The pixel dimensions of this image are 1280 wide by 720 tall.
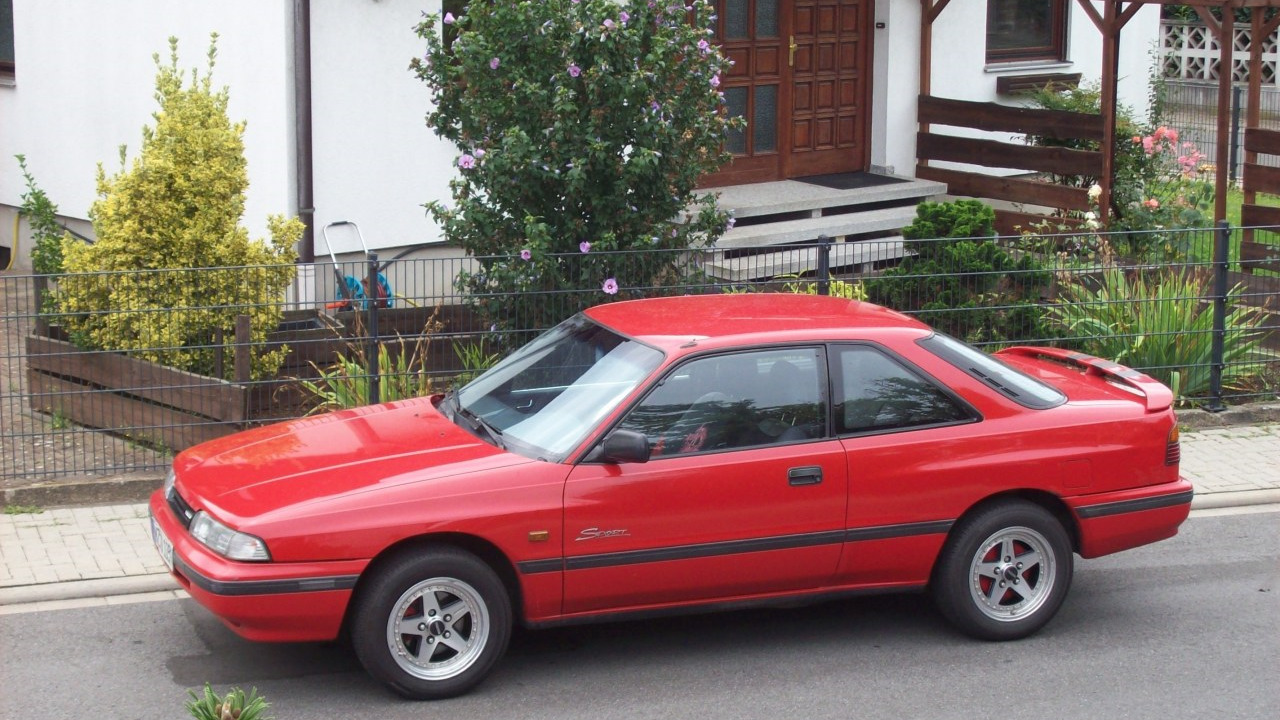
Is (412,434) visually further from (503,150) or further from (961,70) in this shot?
(961,70)

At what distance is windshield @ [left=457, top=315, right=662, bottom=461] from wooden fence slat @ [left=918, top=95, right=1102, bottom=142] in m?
8.87

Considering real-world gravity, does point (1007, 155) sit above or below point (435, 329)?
above

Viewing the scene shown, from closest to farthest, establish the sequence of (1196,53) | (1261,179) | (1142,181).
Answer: (1261,179) → (1142,181) → (1196,53)

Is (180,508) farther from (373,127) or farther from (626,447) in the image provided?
(373,127)

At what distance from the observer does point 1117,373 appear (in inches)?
286

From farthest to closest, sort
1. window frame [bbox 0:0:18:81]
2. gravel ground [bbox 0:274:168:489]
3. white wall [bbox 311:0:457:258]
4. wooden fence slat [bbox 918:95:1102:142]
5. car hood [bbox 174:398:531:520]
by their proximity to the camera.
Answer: wooden fence slat [bbox 918:95:1102:142], window frame [bbox 0:0:18:81], white wall [bbox 311:0:457:258], gravel ground [bbox 0:274:168:489], car hood [bbox 174:398:531:520]

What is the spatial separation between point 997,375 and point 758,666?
164 centimetres

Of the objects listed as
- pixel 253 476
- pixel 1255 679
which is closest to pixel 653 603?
pixel 253 476

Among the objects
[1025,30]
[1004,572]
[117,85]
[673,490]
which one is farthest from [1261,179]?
[117,85]

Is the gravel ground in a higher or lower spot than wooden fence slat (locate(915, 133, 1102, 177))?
lower

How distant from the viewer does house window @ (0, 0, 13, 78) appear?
46.8 feet

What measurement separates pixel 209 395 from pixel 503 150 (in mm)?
2302

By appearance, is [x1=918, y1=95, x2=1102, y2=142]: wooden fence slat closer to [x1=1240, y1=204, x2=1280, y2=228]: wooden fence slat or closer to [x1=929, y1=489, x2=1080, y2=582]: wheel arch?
[x1=1240, y1=204, x2=1280, y2=228]: wooden fence slat

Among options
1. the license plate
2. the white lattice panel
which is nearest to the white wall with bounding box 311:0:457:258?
the license plate
